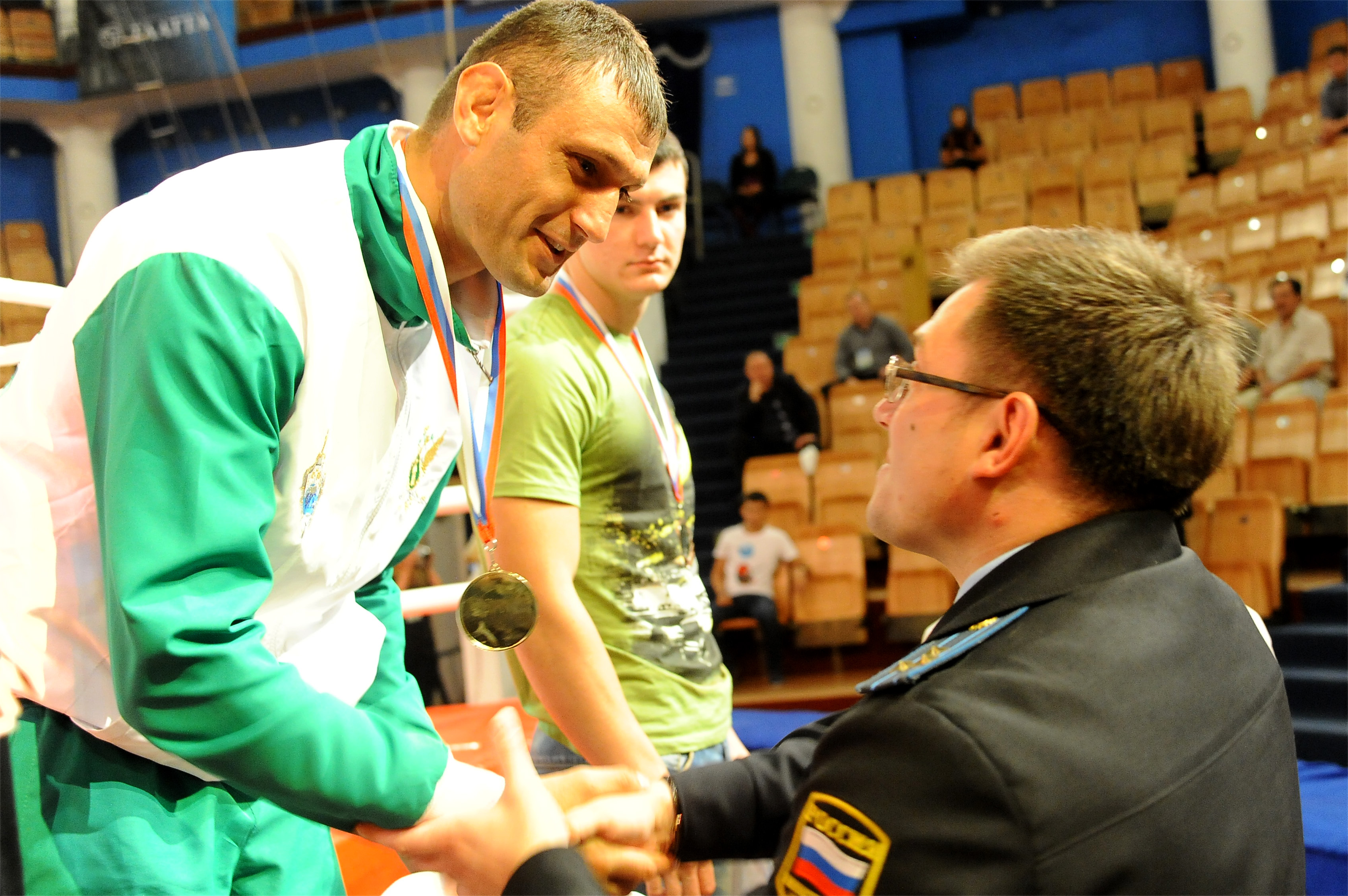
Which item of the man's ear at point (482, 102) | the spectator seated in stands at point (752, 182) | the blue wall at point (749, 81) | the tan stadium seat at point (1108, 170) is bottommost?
the man's ear at point (482, 102)

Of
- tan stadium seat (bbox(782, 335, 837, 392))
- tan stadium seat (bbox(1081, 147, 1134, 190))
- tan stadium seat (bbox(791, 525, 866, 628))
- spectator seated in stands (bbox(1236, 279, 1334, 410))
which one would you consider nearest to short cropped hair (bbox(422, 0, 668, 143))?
tan stadium seat (bbox(791, 525, 866, 628))

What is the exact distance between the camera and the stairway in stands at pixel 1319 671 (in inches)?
162

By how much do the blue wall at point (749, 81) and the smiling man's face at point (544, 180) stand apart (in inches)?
456

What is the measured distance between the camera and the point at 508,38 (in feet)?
3.92

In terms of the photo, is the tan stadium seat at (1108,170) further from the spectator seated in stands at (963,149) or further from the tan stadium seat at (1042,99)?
the tan stadium seat at (1042,99)

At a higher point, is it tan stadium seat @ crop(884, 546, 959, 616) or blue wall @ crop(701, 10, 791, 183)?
blue wall @ crop(701, 10, 791, 183)

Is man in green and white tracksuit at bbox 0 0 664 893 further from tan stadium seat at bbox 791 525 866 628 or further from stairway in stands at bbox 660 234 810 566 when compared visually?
stairway in stands at bbox 660 234 810 566

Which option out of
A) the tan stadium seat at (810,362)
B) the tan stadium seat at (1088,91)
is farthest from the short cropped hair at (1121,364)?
the tan stadium seat at (1088,91)

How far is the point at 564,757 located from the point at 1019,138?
10945 millimetres

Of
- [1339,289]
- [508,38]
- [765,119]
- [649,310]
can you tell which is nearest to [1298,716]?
[1339,289]

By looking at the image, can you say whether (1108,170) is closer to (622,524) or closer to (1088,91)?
(1088,91)

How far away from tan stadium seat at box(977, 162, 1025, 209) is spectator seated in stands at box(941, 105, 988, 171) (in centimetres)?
49

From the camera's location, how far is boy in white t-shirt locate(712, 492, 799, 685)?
5.92 m

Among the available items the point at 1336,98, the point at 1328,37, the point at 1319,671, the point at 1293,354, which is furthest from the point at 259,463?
the point at 1328,37
